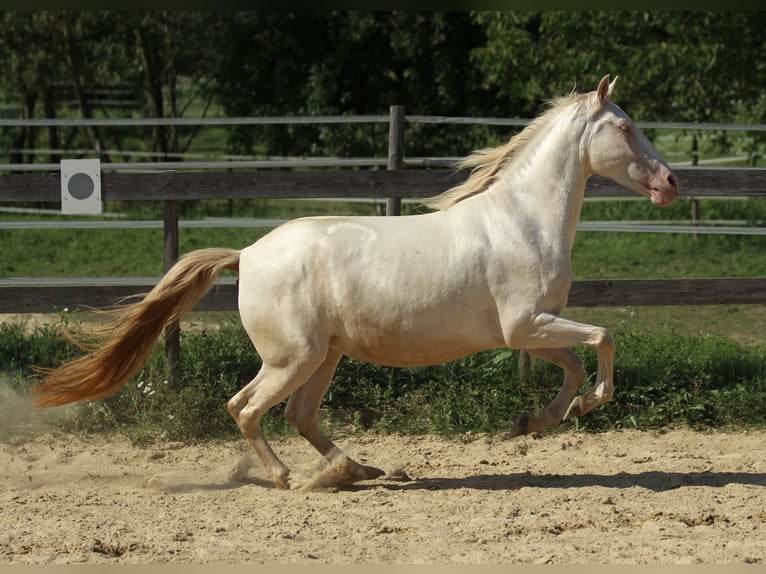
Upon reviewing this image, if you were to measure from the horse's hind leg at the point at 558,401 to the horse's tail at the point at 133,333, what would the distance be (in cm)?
179

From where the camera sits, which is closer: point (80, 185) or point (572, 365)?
point (572, 365)

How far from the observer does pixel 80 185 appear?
6773mm

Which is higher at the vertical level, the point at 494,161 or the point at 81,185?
the point at 494,161

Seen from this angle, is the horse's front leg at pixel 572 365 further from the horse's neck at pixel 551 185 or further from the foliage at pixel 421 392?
the foliage at pixel 421 392

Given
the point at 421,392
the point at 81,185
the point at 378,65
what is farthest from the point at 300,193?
the point at 378,65

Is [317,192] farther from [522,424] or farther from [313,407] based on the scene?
[522,424]

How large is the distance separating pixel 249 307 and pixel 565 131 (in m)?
1.97

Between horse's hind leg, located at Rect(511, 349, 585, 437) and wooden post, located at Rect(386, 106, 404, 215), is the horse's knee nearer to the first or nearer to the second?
horse's hind leg, located at Rect(511, 349, 585, 437)

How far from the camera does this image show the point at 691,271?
11.1 m

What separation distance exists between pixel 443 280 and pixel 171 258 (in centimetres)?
228

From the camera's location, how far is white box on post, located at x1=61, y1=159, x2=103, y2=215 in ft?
22.2

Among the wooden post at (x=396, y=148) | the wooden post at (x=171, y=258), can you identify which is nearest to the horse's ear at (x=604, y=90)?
the wooden post at (x=396, y=148)

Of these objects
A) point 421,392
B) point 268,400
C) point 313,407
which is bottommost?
point 421,392

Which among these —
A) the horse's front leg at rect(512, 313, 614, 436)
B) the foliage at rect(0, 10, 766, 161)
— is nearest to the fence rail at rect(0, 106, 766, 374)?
the horse's front leg at rect(512, 313, 614, 436)
